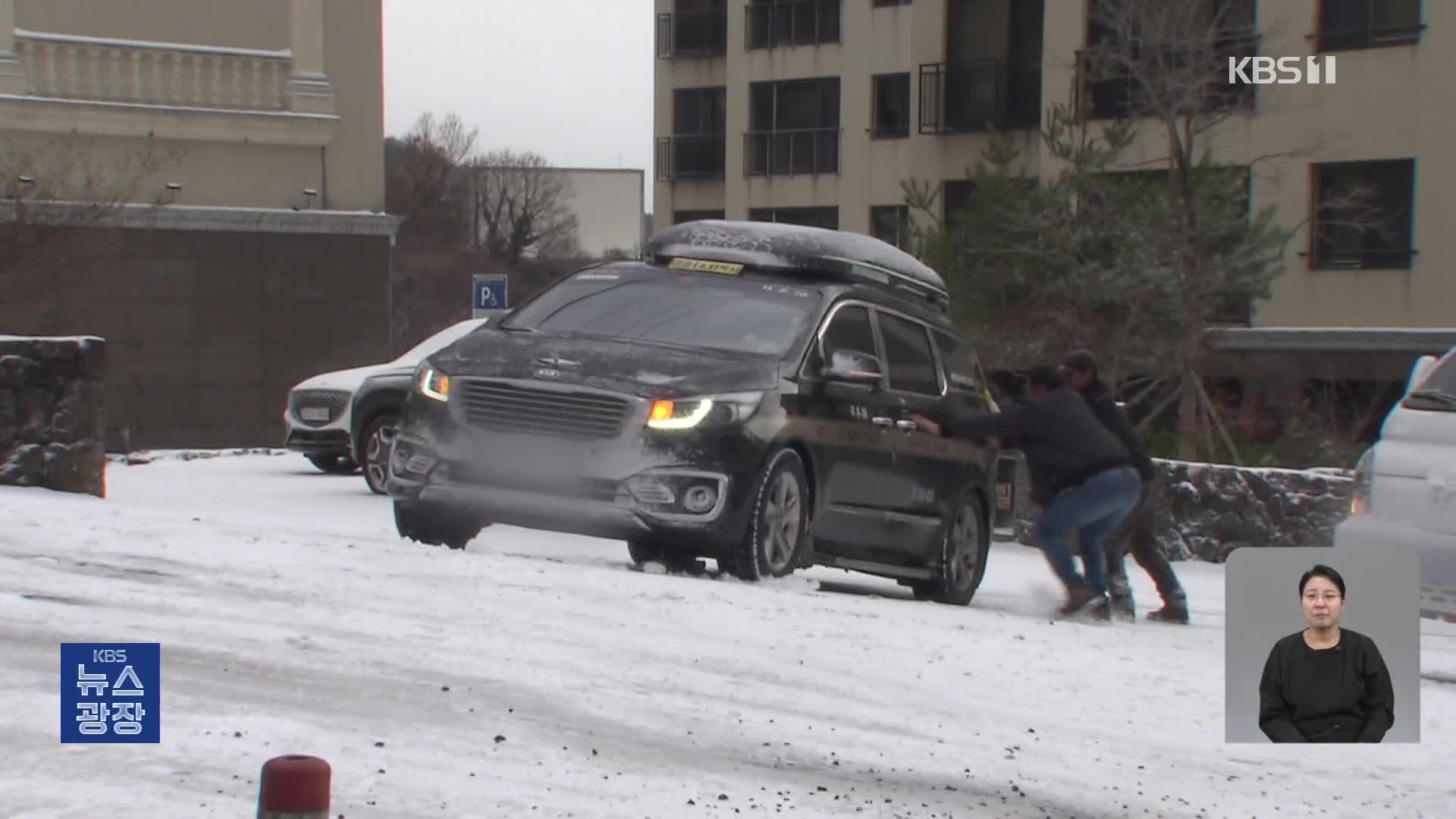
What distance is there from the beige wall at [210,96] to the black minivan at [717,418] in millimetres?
18525

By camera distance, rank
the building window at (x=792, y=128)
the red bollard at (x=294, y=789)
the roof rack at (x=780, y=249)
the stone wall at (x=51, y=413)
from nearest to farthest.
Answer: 1. the red bollard at (x=294, y=789)
2. the roof rack at (x=780, y=249)
3. the stone wall at (x=51, y=413)
4. the building window at (x=792, y=128)

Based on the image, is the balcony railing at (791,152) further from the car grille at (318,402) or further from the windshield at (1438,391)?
the windshield at (1438,391)

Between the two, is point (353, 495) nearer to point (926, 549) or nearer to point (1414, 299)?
point (926, 549)

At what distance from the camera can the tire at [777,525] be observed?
10.8 metres

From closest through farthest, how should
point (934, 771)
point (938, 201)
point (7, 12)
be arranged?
point (934, 771)
point (7, 12)
point (938, 201)

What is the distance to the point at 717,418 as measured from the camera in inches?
422

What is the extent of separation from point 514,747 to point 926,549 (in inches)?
245

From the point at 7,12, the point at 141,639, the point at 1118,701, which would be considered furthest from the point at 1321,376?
the point at 141,639

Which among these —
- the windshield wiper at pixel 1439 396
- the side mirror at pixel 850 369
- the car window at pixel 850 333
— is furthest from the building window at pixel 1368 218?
the side mirror at pixel 850 369

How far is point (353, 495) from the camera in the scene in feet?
63.2

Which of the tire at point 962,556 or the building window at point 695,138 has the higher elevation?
the building window at point 695,138

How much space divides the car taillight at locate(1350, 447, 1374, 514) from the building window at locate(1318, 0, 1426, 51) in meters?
22.7

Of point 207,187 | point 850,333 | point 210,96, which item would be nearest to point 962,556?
point 850,333

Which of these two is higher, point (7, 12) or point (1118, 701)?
point (7, 12)
